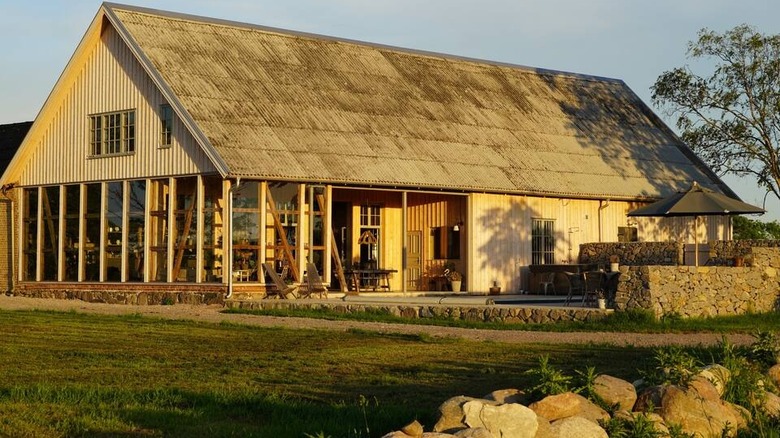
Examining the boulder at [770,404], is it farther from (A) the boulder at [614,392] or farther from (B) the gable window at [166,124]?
(B) the gable window at [166,124]

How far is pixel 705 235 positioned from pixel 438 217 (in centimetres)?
999

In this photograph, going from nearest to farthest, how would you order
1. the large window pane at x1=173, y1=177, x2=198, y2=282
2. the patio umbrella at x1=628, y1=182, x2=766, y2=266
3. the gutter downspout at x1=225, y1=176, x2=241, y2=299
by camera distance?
the patio umbrella at x1=628, y1=182, x2=766, y2=266 < the gutter downspout at x1=225, y1=176, x2=241, y2=299 < the large window pane at x1=173, y1=177, x2=198, y2=282

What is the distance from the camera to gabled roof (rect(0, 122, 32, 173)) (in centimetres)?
3906

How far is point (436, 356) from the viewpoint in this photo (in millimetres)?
15727

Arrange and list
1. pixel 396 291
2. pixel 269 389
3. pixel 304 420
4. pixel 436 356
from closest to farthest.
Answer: pixel 304 420 → pixel 269 389 → pixel 436 356 → pixel 396 291

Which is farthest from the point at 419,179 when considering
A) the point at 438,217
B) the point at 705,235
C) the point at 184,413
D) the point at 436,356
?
the point at 184,413

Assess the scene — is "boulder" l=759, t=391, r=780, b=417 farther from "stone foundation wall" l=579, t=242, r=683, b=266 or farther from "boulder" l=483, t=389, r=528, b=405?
"stone foundation wall" l=579, t=242, r=683, b=266

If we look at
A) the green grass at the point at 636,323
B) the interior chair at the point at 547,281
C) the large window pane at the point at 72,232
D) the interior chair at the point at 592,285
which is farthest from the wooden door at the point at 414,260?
the green grass at the point at 636,323

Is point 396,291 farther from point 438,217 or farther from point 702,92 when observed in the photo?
point 702,92

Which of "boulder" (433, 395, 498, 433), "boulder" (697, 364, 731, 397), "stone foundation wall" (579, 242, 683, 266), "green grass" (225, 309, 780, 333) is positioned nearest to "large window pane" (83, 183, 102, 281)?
"green grass" (225, 309, 780, 333)

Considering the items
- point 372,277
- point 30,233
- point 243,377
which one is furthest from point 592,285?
point 30,233

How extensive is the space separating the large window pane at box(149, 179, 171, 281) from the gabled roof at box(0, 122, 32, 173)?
8.54 meters

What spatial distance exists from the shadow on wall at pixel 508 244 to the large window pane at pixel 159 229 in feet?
28.6

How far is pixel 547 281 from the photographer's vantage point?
34.4 meters
